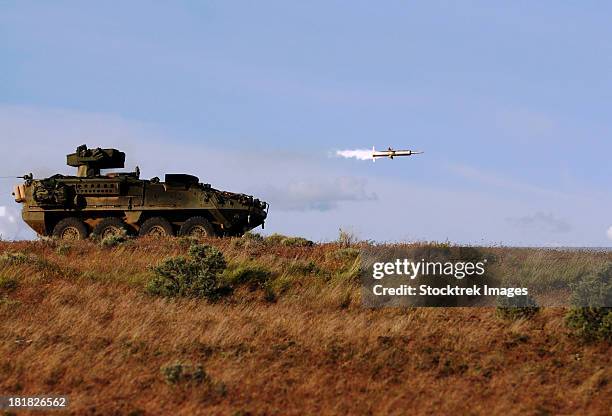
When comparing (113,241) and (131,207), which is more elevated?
(131,207)

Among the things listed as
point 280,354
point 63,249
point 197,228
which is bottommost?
point 280,354

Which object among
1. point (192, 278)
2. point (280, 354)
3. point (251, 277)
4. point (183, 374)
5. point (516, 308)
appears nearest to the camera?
point (183, 374)

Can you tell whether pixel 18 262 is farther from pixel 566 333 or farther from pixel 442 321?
pixel 566 333

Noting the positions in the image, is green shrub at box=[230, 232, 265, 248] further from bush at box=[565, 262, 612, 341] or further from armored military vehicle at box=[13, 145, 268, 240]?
bush at box=[565, 262, 612, 341]

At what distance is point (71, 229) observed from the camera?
3006 centimetres

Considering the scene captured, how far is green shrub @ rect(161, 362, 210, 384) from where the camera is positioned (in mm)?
12594

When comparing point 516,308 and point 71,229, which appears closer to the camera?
point 516,308

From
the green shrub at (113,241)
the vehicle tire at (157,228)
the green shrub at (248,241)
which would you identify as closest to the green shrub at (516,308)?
the green shrub at (248,241)

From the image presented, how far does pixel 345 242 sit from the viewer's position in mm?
26656

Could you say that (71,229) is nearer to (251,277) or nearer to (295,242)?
(295,242)

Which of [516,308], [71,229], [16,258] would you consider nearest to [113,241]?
[16,258]

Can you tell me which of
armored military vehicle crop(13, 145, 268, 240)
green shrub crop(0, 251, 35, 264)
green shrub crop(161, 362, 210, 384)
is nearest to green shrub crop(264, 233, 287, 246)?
armored military vehicle crop(13, 145, 268, 240)

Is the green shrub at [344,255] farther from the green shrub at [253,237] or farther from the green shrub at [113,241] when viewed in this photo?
the green shrub at [113,241]

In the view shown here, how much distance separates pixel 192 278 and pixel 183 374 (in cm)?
678
